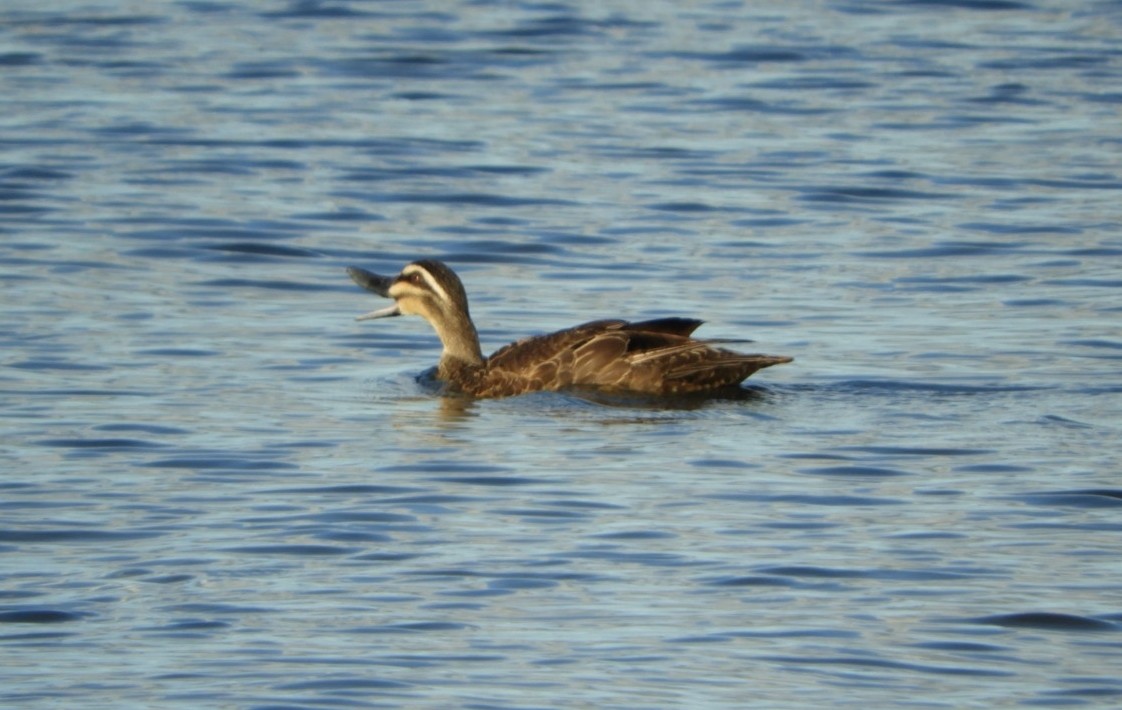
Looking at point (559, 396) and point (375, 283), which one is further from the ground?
point (375, 283)

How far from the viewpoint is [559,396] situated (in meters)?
12.4

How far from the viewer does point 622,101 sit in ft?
73.0

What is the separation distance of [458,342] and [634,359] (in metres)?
1.28

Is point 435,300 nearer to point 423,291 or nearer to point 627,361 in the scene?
point 423,291

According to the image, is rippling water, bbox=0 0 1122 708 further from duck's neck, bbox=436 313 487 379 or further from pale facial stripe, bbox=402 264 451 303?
pale facial stripe, bbox=402 264 451 303

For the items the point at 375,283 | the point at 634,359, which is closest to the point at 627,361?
the point at 634,359

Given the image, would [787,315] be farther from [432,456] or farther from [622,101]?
[622,101]

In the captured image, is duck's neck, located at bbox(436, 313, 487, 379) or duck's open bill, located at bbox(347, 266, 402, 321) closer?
duck's neck, located at bbox(436, 313, 487, 379)

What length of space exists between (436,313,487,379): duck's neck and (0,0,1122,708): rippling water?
43 centimetres

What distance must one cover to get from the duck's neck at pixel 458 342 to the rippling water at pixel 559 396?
43 centimetres

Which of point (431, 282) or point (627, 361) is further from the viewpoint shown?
point (431, 282)

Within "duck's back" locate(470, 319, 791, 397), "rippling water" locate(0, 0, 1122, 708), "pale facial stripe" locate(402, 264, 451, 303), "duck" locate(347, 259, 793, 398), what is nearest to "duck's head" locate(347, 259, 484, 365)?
"pale facial stripe" locate(402, 264, 451, 303)

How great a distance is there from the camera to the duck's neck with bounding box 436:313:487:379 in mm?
13055

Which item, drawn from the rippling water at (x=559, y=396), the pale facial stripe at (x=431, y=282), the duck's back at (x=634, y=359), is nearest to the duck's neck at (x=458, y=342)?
the pale facial stripe at (x=431, y=282)
